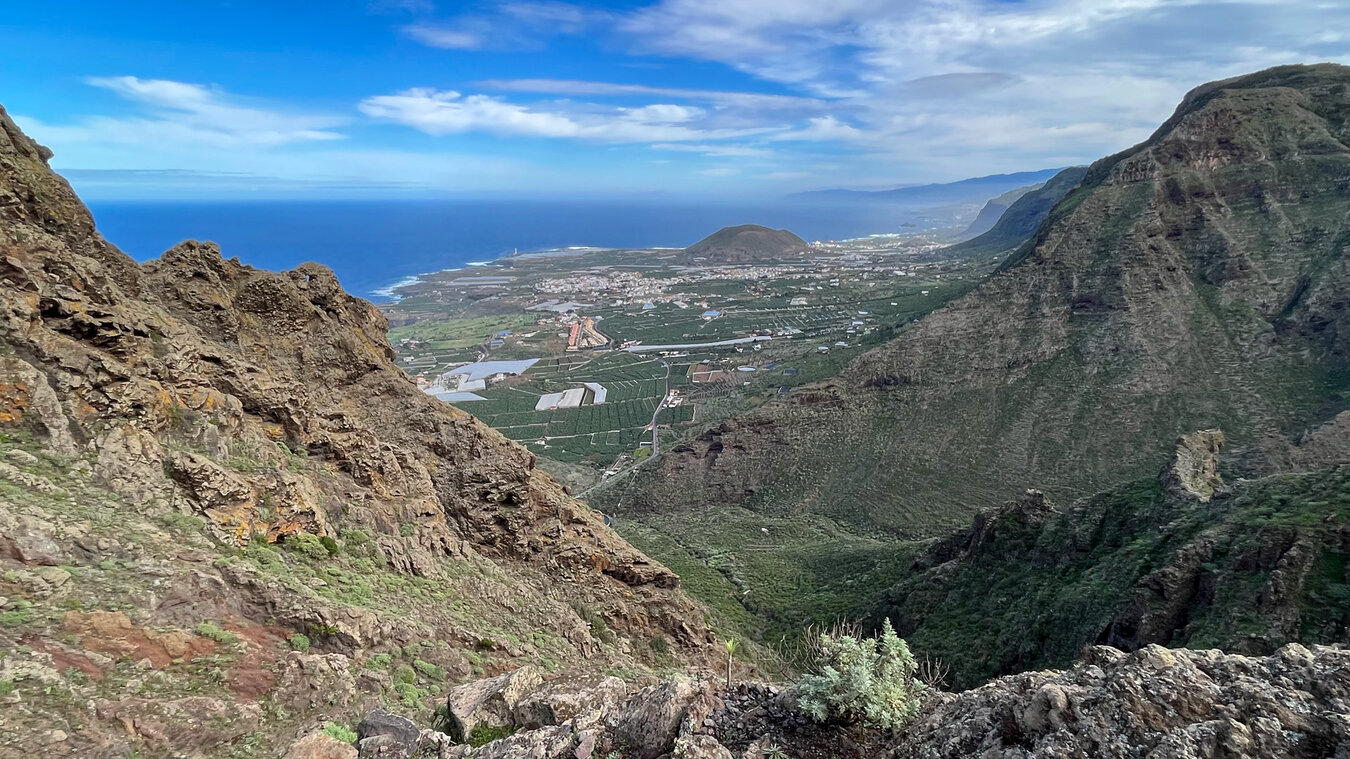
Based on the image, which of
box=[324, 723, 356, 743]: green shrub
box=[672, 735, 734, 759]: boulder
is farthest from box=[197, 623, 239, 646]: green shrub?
box=[672, 735, 734, 759]: boulder

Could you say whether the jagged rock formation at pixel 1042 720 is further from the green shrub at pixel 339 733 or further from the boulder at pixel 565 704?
the green shrub at pixel 339 733

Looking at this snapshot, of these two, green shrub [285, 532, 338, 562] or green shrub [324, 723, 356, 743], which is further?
green shrub [285, 532, 338, 562]

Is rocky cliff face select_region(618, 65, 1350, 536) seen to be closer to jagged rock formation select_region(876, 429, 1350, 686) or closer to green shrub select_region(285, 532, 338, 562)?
jagged rock formation select_region(876, 429, 1350, 686)

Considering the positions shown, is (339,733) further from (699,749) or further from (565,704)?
(699,749)

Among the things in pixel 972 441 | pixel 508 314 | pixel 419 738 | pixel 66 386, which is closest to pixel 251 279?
pixel 66 386

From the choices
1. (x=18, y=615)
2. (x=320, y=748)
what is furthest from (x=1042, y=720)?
(x=18, y=615)
